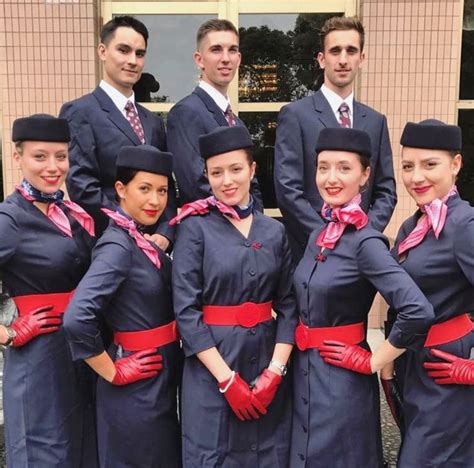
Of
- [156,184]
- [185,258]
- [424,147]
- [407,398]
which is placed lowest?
[407,398]

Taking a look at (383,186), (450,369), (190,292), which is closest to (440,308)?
(450,369)

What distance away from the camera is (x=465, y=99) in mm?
5504

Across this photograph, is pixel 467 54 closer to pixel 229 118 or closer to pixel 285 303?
pixel 229 118

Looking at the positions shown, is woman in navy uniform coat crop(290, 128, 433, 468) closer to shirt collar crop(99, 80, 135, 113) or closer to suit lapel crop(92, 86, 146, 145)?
suit lapel crop(92, 86, 146, 145)

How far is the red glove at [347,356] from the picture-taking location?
209 cm

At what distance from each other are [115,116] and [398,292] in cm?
162

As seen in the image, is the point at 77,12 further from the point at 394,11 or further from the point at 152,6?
the point at 394,11

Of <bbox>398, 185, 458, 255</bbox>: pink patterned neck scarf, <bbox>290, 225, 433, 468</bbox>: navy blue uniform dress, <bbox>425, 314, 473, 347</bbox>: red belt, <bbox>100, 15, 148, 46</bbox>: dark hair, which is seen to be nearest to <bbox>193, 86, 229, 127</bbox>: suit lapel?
<bbox>100, 15, 148, 46</bbox>: dark hair

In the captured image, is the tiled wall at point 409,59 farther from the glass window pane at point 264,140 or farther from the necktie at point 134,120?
the necktie at point 134,120

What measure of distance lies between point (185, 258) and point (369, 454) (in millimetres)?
1002

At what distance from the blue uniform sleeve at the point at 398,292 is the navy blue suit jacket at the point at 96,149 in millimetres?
978

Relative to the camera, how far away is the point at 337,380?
2.13 m

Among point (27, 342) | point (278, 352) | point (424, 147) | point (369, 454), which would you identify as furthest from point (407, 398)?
point (27, 342)

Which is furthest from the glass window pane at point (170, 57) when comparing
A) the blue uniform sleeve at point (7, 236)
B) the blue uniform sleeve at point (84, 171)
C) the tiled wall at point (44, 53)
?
the blue uniform sleeve at point (7, 236)
